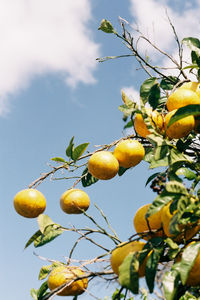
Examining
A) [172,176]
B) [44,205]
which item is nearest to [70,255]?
[44,205]

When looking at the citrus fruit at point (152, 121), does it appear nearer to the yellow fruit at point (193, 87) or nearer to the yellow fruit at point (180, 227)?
the yellow fruit at point (193, 87)

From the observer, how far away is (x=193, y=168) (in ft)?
4.57

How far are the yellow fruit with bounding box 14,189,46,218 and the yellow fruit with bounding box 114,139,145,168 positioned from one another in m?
0.41

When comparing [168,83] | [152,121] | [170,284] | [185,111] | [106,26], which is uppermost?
[106,26]

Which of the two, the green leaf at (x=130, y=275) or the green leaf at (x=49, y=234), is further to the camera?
the green leaf at (x=49, y=234)

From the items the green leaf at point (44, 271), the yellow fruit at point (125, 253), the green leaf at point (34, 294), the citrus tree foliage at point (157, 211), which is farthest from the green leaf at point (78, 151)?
the green leaf at point (34, 294)

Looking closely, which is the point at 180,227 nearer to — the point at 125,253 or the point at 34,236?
the point at 125,253

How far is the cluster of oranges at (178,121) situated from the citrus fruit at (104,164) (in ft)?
0.55

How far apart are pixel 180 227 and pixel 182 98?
0.51 m

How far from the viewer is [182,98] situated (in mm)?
1397

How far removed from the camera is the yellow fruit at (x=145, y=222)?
1.25 m

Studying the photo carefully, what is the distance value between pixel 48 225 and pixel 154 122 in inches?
22.6

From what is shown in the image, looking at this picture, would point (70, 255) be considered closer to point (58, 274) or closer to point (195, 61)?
point (58, 274)

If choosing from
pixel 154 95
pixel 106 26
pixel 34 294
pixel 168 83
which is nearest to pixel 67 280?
pixel 34 294
